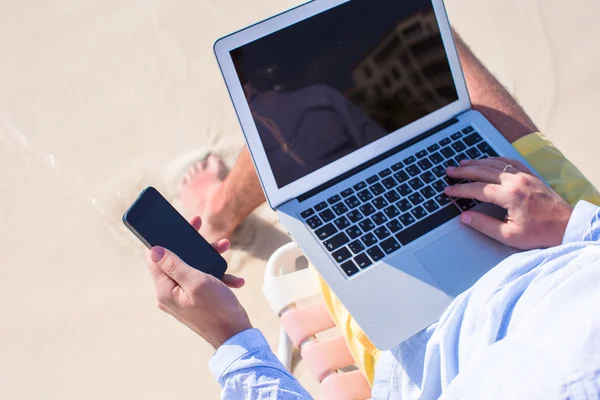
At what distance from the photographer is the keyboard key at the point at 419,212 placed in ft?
3.48

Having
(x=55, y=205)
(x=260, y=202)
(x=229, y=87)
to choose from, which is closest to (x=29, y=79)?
(x=55, y=205)

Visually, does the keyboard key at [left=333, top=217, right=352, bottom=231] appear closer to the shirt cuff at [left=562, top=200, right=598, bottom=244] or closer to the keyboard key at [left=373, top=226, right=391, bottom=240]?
the keyboard key at [left=373, top=226, right=391, bottom=240]

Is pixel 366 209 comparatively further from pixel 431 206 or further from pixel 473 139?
A: pixel 473 139

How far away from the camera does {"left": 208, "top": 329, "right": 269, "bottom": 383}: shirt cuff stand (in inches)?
34.5

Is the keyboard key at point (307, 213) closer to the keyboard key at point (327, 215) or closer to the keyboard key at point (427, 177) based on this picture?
the keyboard key at point (327, 215)

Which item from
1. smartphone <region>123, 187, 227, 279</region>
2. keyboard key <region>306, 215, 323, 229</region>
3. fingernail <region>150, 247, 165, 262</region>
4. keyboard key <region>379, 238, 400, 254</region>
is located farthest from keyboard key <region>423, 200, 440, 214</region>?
fingernail <region>150, 247, 165, 262</region>

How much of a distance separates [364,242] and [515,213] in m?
0.27

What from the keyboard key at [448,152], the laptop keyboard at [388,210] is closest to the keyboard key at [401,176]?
the laptop keyboard at [388,210]

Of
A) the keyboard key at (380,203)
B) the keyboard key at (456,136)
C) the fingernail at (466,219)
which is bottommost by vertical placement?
the fingernail at (466,219)

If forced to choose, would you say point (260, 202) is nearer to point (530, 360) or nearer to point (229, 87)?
point (229, 87)

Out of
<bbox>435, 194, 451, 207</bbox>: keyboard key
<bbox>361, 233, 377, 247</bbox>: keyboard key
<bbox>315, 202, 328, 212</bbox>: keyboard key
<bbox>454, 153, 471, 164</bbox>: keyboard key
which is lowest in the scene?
<bbox>361, 233, 377, 247</bbox>: keyboard key

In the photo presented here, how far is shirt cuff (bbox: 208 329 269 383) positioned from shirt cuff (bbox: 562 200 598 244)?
548mm

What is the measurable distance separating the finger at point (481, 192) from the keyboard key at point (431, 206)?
34 mm

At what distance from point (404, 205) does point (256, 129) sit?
0.32 m
